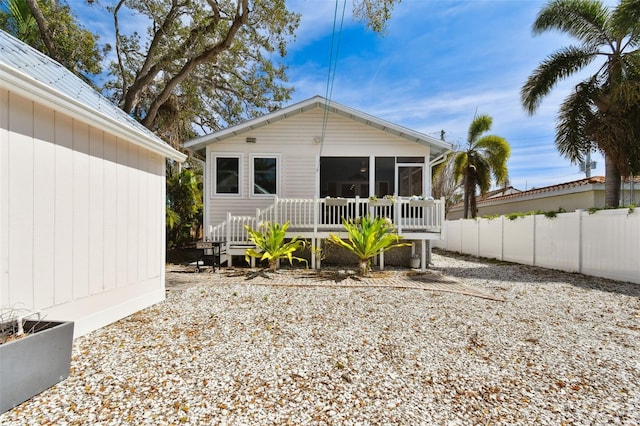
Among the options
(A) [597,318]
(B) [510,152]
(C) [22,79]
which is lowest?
(A) [597,318]

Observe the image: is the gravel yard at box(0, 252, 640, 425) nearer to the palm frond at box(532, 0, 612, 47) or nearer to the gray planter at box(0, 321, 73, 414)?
the gray planter at box(0, 321, 73, 414)

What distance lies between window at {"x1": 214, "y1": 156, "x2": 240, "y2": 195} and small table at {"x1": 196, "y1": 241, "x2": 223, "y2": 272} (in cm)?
199

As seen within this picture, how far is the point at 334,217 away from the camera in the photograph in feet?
27.1

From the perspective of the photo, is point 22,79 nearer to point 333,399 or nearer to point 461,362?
point 333,399

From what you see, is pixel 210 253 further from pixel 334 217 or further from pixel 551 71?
pixel 551 71

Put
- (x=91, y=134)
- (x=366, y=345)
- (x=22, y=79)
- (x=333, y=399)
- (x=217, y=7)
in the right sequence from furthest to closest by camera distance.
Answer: (x=217, y=7)
(x=91, y=134)
(x=366, y=345)
(x=22, y=79)
(x=333, y=399)

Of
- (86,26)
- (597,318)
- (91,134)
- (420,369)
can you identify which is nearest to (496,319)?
(597,318)

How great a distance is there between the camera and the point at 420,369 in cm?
264

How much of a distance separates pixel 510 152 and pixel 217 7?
44.2 feet

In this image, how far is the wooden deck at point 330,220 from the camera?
25.9 feet

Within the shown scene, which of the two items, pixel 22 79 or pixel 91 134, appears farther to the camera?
pixel 91 134

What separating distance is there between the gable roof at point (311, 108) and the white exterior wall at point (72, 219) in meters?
4.35

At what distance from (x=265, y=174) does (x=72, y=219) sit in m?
6.07

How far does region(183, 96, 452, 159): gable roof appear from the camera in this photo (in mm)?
8617
